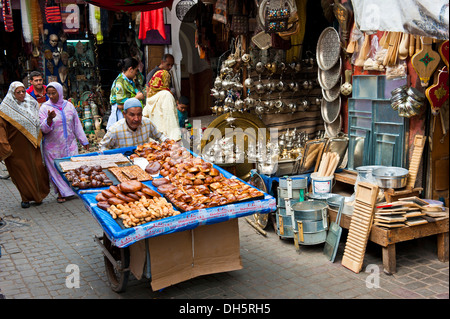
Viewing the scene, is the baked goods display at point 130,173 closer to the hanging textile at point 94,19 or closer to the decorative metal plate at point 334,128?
the decorative metal plate at point 334,128

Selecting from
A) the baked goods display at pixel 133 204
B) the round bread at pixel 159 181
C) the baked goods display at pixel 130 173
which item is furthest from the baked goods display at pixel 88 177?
the round bread at pixel 159 181

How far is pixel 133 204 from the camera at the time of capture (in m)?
3.84

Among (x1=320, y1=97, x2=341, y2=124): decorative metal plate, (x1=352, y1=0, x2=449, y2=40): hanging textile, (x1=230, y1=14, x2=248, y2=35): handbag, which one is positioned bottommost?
(x1=320, y1=97, x2=341, y2=124): decorative metal plate

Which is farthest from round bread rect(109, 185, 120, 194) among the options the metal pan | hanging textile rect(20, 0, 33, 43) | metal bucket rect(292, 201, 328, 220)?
hanging textile rect(20, 0, 33, 43)

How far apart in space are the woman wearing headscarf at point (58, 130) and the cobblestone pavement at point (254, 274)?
158cm

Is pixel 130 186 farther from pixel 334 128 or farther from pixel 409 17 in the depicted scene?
pixel 334 128

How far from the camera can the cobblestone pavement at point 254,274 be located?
13.7ft

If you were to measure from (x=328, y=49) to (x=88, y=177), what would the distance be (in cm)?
355

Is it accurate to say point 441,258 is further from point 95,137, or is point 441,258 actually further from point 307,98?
point 95,137

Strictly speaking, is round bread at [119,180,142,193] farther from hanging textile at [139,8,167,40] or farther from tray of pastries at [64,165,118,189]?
hanging textile at [139,8,167,40]

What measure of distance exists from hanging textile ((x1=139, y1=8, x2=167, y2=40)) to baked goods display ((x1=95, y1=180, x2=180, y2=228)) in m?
7.22

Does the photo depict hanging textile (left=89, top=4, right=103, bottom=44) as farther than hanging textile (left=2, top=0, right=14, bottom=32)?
Yes

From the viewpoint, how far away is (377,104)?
529 cm

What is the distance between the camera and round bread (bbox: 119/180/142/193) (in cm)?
408
